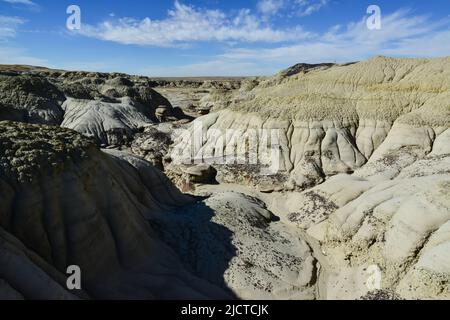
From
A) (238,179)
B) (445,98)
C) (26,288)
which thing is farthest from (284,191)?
(26,288)

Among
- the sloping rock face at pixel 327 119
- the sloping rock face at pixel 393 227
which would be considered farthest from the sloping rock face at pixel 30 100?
the sloping rock face at pixel 393 227

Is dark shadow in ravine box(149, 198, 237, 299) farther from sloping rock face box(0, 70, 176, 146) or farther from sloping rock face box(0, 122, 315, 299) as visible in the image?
sloping rock face box(0, 70, 176, 146)

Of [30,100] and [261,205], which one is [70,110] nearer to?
[30,100]

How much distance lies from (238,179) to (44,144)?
1590 centimetres

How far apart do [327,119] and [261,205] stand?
34.9ft

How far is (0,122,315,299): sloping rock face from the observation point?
10414 millimetres

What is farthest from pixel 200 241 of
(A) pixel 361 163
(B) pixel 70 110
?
(B) pixel 70 110

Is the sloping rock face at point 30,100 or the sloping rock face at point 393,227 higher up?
the sloping rock face at point 30,100

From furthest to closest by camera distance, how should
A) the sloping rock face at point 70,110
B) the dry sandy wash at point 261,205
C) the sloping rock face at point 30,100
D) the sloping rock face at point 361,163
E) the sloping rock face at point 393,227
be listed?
the sloping rock face at point 70,110 → the sloping rock face at point 30,100 → the sloping rock face at point 361,163 → the sloping rock face at point 393,227 → the dry sandy wash at point 261,205

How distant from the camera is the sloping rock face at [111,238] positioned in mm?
10414

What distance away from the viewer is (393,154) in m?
24.7

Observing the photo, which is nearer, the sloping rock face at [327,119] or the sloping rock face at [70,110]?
the sloping rock face at [327,119]

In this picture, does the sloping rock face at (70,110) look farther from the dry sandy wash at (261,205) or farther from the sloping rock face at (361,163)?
the sloping rock face at (361,163)

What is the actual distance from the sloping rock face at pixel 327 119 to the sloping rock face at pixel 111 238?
363 inches
